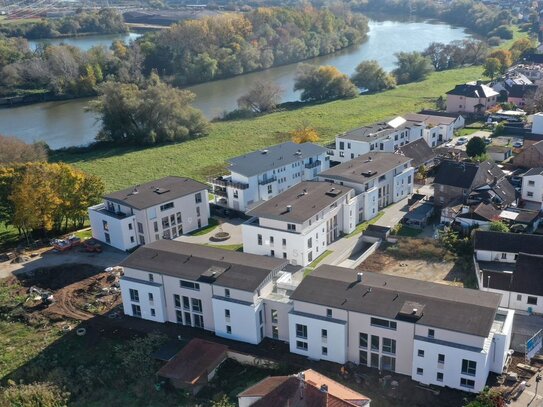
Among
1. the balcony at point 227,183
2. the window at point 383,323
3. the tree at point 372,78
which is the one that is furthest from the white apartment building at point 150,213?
the tree at point 372,78

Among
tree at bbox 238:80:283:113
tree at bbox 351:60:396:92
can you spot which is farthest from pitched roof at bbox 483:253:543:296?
tree at bbox 351:60:396:92

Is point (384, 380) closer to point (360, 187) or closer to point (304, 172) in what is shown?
point (360, 187)

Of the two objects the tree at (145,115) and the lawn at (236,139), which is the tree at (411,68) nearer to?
the lawn at (236,139)

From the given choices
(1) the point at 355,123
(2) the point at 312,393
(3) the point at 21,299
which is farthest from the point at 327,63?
(2) the point at 312,393

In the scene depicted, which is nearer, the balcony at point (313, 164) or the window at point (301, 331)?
Answer: the window at point (301, 331)

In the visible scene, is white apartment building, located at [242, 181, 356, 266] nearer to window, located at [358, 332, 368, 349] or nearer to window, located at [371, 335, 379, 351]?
window, located at [358, 332, 368, 349]

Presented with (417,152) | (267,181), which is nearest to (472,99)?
(417,152)
